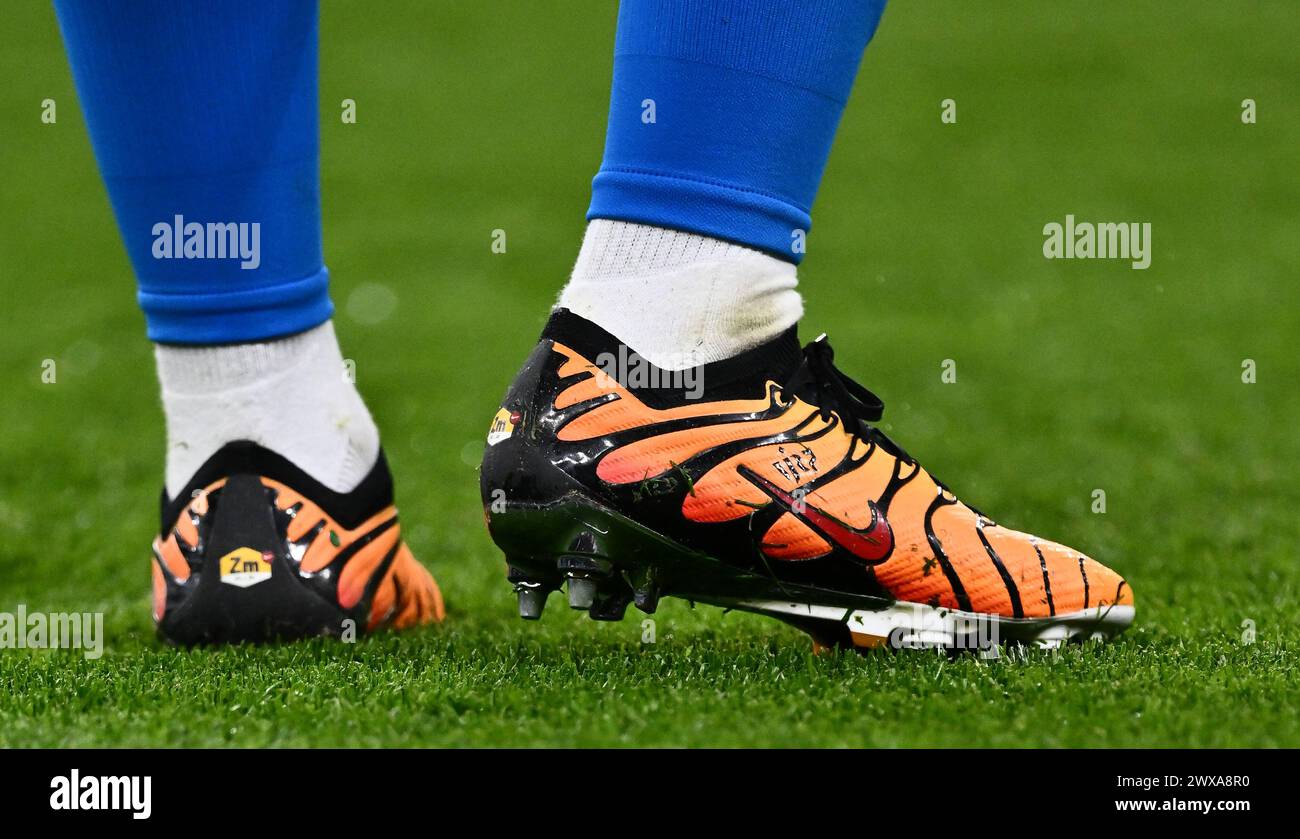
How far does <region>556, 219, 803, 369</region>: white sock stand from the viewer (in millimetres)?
1302

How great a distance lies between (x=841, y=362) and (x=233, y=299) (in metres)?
2.54

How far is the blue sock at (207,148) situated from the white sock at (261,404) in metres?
0.02

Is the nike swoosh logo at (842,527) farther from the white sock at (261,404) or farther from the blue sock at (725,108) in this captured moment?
the white sock at (261,404)

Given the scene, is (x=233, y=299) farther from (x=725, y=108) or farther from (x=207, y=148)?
(x=725, y=108)

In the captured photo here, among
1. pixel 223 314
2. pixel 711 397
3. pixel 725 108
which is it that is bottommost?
pixel 711 397

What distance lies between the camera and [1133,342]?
13.5 feet

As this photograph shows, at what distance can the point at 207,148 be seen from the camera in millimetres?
1521

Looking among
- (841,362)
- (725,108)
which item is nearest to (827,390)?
(725,108)

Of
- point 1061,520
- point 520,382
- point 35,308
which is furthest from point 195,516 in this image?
point 35,308

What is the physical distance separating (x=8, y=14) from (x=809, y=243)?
8400 mm

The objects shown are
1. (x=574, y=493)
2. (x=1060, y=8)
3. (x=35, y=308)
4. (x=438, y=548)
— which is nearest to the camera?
(x=574, y=493)
